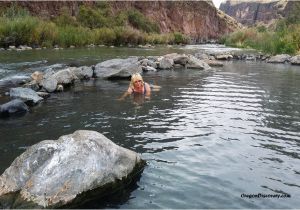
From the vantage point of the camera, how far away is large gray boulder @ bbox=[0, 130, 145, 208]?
→ 20.3ft

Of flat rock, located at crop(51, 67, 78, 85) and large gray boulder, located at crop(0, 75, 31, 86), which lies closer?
flat rock, located at crop(51, 67, 78, 85)

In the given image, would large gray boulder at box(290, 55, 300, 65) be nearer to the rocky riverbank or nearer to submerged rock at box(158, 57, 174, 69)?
the rocky riverbank

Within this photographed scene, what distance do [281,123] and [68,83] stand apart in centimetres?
944

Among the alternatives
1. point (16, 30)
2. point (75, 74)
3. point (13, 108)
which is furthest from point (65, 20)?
point (13, 108)

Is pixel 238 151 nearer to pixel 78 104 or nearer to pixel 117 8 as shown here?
pixel 78 104

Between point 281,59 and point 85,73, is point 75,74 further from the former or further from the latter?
point 281,59

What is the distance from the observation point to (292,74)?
24344 millimetres

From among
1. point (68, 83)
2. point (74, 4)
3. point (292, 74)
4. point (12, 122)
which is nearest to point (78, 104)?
point (12, 122)

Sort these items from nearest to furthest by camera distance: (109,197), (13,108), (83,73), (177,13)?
(109,197) → (13,108) → (83,73) → (177,13)

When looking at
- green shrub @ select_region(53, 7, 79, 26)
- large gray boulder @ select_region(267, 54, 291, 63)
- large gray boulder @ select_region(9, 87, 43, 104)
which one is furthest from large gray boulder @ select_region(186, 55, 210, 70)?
green shrub @ select_region(53, 7, 79, 26)

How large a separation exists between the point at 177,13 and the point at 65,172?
11297 cm

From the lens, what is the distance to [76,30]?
163ft

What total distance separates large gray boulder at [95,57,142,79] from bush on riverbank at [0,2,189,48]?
18973 mm

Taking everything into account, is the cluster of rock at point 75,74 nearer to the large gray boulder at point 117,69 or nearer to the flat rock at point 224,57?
the large gray boulder at point 117,69
